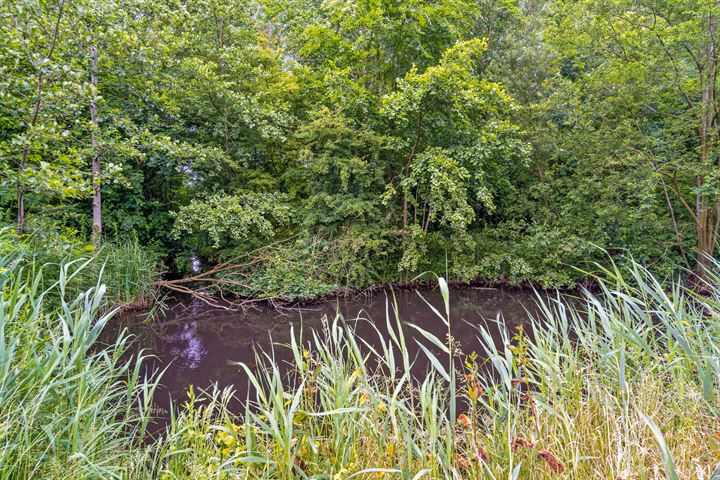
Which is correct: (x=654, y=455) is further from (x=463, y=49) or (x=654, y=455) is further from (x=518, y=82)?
(x=518, y=82)

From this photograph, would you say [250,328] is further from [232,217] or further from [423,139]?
[423,139]

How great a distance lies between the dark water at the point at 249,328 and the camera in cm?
382

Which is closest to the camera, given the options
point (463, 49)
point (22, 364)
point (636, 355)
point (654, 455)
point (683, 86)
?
point (654, 455)

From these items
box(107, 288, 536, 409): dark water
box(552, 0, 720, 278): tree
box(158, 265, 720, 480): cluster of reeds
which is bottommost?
box(107, 288, 536, 409): dark water

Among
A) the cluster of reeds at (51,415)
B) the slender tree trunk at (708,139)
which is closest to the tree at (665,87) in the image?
the slender tree trunk at (708,139)

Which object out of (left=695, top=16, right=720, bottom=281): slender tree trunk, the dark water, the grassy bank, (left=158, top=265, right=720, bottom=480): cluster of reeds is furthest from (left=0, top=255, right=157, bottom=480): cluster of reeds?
(left=695, top=16, right=720, bottom=281): slender tree trunk

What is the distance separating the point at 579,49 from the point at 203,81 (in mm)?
6822

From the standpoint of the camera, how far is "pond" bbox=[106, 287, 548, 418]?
12.4 feet

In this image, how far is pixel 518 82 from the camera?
7887mm

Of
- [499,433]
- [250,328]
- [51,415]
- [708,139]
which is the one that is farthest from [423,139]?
[51,415]

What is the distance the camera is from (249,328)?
530cm

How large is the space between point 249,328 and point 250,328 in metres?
0.01

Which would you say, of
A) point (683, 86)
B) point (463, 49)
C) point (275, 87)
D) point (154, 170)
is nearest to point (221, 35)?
point (275, 87)

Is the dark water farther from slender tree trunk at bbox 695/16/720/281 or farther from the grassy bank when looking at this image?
slender tree trunk at bbox 695/16/720/281
